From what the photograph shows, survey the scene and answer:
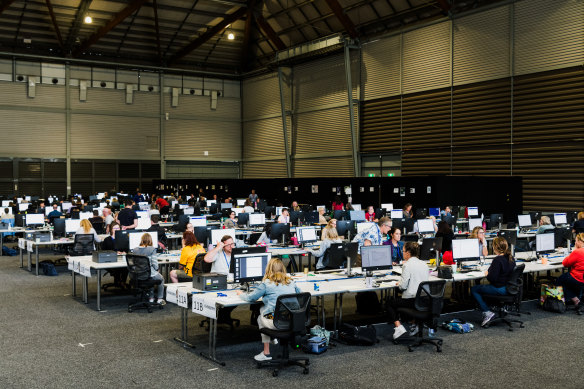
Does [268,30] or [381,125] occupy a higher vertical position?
[268,30]

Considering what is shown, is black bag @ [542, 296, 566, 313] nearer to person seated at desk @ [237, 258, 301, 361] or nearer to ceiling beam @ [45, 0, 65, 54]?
person seated at desk @ [237, 258, 301, 361]

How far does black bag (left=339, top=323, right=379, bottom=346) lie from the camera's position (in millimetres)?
8352

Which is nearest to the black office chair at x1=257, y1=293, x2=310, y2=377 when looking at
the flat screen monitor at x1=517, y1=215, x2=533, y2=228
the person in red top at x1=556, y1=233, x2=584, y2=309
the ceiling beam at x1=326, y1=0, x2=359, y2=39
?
the person in red top at x1=556, y1=233, x2=584, y2=309

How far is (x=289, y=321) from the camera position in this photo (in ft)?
23.6

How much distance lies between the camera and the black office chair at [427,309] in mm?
8195

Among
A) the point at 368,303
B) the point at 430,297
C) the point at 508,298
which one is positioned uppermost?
the point at 430,297

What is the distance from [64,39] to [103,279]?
21993 millimetres

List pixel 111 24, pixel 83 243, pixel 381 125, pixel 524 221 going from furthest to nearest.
→ pixel 111 24 < pixel 381 125 < pixel 524 221 < pixel 83 243

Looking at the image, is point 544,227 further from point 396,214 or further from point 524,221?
point 396,214

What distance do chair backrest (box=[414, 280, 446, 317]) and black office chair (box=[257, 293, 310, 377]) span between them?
1808 mm

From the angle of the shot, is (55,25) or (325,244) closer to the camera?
(325,244)

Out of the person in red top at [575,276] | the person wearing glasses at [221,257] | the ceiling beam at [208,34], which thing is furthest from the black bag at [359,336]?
the ceiling beam at [208,34]

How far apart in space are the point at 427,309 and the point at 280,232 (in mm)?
6550

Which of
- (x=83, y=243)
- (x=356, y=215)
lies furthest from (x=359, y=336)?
(x=356, y=215)
